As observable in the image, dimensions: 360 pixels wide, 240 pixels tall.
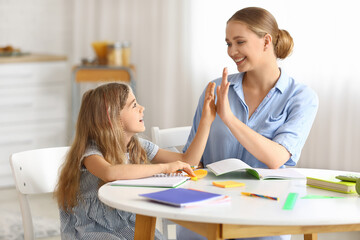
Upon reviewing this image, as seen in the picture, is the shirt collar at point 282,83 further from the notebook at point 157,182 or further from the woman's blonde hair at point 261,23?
the notebook at point 157,182

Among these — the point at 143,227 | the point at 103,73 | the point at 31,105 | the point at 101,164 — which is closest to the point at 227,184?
the point at 143,227

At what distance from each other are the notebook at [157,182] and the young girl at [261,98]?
0.33 meters

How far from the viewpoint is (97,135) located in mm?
1954

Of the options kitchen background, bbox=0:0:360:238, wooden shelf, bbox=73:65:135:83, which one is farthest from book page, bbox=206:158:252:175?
wooden shelf, bbox=73:65:135:83

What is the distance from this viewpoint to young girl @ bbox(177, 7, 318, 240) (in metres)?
2.09

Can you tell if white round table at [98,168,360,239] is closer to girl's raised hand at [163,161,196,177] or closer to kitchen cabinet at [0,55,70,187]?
girl's raised hand at [163,161,196,177]

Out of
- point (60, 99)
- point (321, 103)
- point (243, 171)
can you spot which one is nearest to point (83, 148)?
point (243, 171)

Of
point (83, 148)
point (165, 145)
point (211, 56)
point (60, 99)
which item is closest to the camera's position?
point (83, 148)

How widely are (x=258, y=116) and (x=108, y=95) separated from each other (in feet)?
1.83

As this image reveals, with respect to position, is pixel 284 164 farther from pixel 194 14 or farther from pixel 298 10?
pixel 194 14

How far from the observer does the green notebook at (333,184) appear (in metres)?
1.65

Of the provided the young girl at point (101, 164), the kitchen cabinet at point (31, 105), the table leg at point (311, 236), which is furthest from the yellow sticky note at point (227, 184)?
the kitchen cabinet at point (31, 105)

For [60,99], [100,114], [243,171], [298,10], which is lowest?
[60,99]

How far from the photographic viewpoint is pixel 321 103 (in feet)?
12.4
